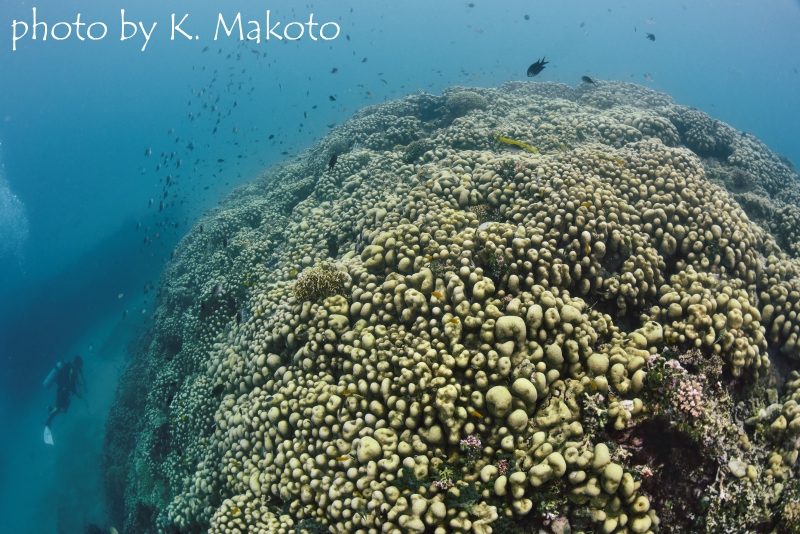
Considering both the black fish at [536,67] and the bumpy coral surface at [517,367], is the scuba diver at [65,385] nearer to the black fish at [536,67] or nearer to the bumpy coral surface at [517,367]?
the bumpy coral surface at [517,367]

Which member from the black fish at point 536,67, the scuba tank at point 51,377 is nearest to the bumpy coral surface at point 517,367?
the black fish at point 536,67

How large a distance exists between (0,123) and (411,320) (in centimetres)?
12610

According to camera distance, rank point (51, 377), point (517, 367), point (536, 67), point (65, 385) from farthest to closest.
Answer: point (51, 377) < point (65, 385) < point (536, 67) < point (517, 367)

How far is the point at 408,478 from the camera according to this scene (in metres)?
3.37

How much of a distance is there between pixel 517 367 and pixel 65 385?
2577 centimetres

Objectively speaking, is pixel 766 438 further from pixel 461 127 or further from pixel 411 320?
pixel 461 127

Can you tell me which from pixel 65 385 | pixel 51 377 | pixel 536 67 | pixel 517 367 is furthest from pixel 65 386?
pixel 536 67

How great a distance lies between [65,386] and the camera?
773 inches

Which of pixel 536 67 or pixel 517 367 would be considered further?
pixel 536 67

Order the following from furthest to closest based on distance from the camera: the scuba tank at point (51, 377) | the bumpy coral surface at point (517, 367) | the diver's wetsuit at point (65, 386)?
the scuba tank at point (51, 377)
the diver's wetsuit at point (65, 386)
the bumpy coral surface at point (517, 367)

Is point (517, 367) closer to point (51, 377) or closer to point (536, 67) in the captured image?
point (536, 67)

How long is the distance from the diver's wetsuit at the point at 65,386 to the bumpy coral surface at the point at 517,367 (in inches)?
720

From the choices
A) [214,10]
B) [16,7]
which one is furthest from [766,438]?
A: [214,10]

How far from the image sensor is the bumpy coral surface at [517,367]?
3164 mm
